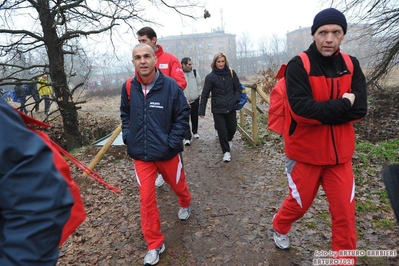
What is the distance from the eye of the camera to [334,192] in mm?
2436

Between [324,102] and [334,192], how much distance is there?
2.59ft

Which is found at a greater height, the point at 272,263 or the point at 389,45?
the point at 389,45

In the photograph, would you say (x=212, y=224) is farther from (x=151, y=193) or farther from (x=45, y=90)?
(x=45, y=90)

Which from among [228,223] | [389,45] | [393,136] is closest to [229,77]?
[228,223]

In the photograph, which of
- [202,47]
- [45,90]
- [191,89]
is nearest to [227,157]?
[191,89]

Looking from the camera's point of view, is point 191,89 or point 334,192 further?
point 191,89

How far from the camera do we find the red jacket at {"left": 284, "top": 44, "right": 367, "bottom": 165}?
7.63 feet

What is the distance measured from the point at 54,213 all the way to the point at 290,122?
213 centimetres

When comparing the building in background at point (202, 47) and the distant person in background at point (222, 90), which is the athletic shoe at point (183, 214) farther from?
the building in background at point (202, 47)

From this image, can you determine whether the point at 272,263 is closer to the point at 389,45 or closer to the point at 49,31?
the point at 49,31

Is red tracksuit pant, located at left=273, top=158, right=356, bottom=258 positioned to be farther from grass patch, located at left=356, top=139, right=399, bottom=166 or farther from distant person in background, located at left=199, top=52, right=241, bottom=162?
grass patch, located at left=356, top=139, right=399, bottom=166

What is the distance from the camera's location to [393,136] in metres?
7.21

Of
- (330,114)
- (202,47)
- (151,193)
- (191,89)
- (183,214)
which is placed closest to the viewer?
(330,114)

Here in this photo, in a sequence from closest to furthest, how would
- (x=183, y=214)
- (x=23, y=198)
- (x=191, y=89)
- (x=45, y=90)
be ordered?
(x=23, y=198), (x=183, y=214), (x=191, y=89), (x=45, y=90)
